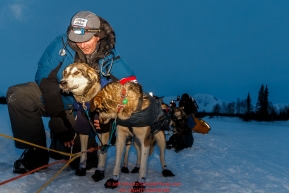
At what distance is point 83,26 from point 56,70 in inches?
25.8

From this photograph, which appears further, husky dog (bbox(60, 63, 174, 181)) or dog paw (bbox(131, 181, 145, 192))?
dog paw (bbox(131, 181, 145, 192))

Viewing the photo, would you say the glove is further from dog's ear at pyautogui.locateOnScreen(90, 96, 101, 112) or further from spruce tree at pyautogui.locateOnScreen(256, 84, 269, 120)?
spruce tree at pyautogui.locateOnScreen(256, 84, 269, 120)

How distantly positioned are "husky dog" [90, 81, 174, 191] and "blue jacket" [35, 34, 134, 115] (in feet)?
2.48

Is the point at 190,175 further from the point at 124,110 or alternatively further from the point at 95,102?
the point at 95,102

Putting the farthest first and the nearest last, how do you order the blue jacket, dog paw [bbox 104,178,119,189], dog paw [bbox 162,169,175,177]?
dog paw [bbox 162,169,175,177], the blue jacket, dog paw [bbox 104,178,119,189]

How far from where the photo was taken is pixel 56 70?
12.8 ft

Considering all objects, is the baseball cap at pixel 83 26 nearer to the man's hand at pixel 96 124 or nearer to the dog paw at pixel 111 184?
the man's hand at pixel 96 124

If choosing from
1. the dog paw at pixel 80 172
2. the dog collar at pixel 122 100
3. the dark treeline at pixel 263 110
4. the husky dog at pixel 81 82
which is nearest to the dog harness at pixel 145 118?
the dog collar at pixel 122 100

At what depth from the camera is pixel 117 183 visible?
11.3ft

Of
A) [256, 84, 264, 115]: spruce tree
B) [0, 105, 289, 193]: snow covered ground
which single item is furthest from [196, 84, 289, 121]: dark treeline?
[0, 105, 289, 193]: snow covered ground

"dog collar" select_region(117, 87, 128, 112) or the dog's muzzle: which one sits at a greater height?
the dog's muzzle

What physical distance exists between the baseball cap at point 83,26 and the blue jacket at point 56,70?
10.9 inches

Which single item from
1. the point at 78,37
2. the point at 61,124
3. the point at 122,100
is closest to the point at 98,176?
the point at 61,124

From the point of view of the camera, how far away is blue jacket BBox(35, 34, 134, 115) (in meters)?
3.77
